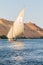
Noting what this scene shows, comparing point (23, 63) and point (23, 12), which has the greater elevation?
point (23, 12)

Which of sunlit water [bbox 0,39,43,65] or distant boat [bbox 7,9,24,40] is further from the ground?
distant boat [bbox 7,9,24,40]

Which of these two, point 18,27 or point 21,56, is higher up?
point 18,27

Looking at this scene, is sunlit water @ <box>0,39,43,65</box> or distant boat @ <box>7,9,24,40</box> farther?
distant boat @ <box>7,9,24,40</box>

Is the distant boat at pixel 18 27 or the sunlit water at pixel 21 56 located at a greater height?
the distant boat at pixel 18 27

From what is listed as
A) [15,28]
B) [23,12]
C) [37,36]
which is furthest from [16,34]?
[37,36]

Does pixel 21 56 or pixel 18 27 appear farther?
pixel 18 27

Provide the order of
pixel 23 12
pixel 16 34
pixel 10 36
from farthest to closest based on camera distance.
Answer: pixel 10 36, pixel 16 34, pixel 23 12

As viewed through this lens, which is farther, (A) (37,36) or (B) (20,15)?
(A) (37,36)

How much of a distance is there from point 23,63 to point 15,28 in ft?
103

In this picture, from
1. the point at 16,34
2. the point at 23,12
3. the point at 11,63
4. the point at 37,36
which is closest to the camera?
the point at 11,63

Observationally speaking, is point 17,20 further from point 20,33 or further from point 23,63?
point 23,63

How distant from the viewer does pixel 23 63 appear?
2389 cm

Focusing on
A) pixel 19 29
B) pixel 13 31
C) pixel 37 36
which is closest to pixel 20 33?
pixel 19 29

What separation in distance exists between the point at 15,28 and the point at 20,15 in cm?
368
